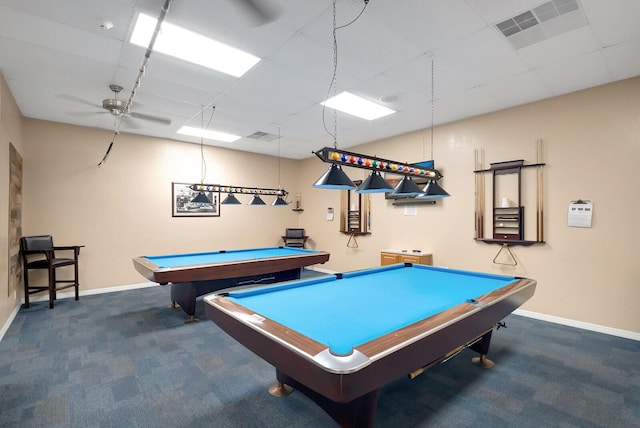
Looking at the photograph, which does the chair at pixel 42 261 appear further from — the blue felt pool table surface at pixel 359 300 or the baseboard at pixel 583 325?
the baseboard at pixel 583 325

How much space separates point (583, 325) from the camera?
3664 millimetres

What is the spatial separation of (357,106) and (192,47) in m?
2.26

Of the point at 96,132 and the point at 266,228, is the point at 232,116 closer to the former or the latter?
the point at 96,132

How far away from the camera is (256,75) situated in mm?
3357

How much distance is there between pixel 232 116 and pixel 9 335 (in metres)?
3.77

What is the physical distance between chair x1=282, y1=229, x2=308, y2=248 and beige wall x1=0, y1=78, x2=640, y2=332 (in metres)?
0.29

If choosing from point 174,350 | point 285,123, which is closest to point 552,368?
point 174,350

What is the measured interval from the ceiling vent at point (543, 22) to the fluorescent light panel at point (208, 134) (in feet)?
15.2

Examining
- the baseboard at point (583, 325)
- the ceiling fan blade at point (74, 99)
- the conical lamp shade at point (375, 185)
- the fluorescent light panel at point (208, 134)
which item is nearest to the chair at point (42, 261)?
→ the ceiling fan blade at point (74, 99)

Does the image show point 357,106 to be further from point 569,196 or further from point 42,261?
point 42,261

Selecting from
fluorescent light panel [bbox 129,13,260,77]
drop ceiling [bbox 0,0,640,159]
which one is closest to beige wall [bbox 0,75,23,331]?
drop ceiling [bbox 0,0,640,159]

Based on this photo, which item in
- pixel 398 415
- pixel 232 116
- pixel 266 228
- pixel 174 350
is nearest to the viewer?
pixel 398 415

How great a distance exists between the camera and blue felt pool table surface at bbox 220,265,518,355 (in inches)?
62.3

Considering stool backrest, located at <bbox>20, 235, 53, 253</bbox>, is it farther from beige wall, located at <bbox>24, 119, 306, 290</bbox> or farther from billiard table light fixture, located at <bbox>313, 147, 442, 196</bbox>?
billiard table light fixture, located at <bbox>313, 147, 442, 196</bbox>
